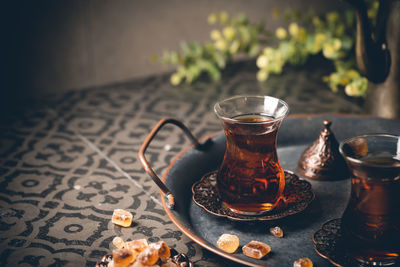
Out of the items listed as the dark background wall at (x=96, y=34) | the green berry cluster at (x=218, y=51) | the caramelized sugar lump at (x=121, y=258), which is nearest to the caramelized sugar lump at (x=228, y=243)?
the caramelized sugar lump at (x=121, y=258)

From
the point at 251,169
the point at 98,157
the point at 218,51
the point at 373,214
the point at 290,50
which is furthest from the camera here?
the point at 218,51

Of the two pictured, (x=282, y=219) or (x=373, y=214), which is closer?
(x=373, y=214)

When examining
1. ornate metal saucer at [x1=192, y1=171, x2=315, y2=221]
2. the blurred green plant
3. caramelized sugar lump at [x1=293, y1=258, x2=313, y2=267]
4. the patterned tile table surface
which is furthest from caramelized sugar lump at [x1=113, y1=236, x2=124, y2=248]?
the blurred green plant

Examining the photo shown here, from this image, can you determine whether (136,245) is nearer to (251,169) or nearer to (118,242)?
(118,242)

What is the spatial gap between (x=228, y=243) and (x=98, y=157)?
1.47ft

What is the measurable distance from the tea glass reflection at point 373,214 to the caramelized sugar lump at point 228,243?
14 cm

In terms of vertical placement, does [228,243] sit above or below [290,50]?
below

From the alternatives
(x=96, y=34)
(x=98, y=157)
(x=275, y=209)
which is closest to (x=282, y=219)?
(x=275, y=209)

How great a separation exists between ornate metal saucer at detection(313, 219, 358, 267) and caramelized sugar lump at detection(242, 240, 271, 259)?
0.06 meters

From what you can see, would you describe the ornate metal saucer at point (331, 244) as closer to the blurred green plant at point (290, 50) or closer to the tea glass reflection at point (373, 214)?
the tea glass reflection at point (373, 214)

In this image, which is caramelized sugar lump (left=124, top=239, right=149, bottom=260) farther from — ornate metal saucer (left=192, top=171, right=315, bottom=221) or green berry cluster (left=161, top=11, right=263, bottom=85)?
green berry cluster (left=161, top=11, right=263, bottom=85)

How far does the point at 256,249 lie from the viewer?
56cm

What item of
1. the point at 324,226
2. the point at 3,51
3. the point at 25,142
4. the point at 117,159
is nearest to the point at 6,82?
the point at 3,51

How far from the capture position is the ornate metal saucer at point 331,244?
52cm
